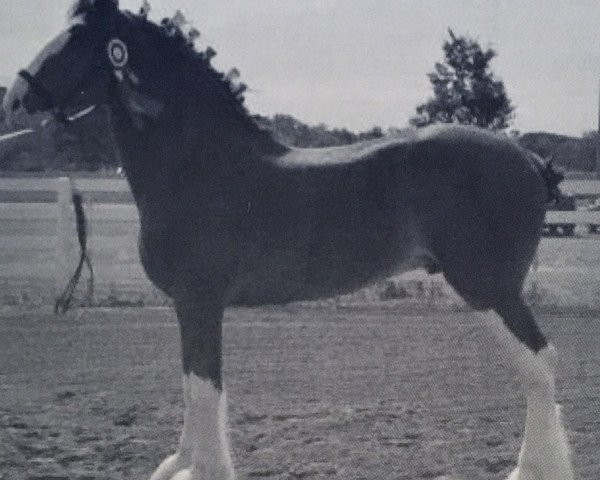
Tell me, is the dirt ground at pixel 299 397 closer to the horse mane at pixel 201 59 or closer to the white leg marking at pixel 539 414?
the white leg marking at pixel 539 414

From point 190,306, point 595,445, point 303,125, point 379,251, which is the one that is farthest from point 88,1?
point 595,445

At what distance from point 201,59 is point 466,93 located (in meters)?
2.85

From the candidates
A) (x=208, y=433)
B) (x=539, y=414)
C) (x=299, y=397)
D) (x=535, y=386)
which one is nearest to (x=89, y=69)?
(x=208, y=433)

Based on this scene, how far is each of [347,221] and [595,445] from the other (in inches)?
87.7

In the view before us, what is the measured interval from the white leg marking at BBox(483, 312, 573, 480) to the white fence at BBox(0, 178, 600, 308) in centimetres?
606

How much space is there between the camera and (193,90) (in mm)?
3900

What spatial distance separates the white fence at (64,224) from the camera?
10.0 metres

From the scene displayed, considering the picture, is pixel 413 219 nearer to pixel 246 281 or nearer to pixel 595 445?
pixel 246 281

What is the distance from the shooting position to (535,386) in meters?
3.78

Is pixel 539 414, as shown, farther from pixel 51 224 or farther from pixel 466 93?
pixel 51 224

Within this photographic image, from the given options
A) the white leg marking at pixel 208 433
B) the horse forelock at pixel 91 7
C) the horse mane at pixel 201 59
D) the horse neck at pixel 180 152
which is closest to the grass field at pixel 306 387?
the white leg marking at pixel 208 433

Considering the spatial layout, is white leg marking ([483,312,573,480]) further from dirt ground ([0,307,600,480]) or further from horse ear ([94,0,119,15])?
horse ear ([94,0,119,15])

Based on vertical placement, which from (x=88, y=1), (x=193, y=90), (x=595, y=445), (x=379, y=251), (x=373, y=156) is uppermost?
(x=88, y=1)

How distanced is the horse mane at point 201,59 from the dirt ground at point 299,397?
6.33ft
